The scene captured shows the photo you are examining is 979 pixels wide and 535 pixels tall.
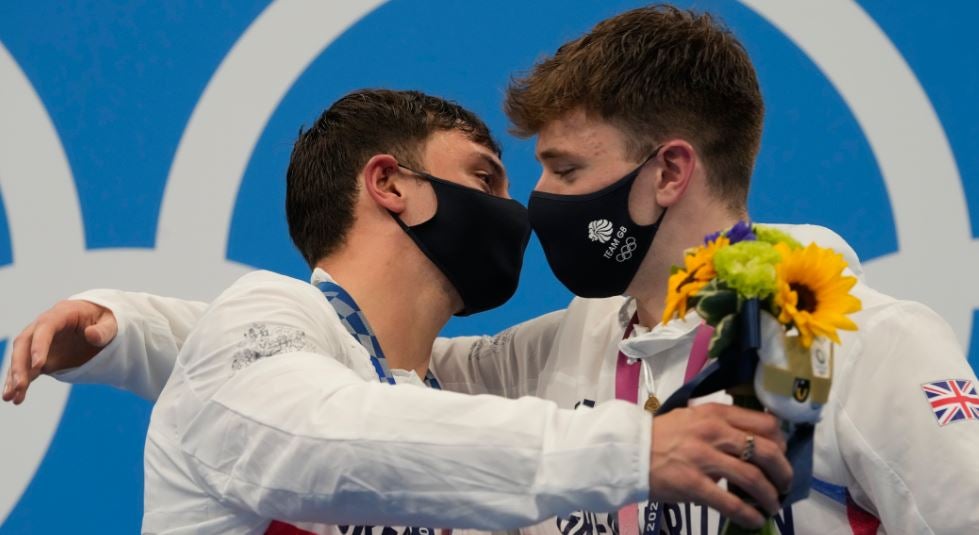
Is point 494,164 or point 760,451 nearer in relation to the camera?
point 760,451

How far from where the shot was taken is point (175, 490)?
6.20 feet

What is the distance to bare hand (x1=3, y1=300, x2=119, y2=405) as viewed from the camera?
192 centimetres

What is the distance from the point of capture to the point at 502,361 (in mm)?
2525

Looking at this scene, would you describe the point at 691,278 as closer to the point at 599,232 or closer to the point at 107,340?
the point at 599,232

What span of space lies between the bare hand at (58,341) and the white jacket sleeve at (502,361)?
26.9 inches

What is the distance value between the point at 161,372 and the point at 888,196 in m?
1.71

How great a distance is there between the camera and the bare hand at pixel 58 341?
1921 mm

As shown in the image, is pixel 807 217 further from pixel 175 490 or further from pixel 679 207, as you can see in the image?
pixel 175 490

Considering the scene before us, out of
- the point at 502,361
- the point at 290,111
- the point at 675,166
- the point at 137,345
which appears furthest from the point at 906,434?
the point at 290,111

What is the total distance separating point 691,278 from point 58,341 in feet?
3.69

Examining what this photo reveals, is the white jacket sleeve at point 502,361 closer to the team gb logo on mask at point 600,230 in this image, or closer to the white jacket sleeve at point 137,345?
the team gb logo on mask at point 600,230

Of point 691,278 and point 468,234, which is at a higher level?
point 468,234

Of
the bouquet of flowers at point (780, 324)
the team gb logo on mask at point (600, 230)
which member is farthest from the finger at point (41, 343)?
the bouquet of flowers at point (780, 324)

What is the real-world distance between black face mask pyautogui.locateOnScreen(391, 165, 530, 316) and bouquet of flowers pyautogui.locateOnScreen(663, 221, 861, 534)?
3.17 ft
